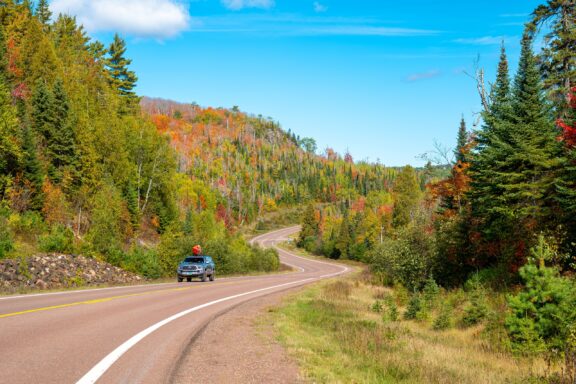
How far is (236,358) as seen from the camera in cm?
745

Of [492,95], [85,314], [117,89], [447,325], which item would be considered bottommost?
[447,325]

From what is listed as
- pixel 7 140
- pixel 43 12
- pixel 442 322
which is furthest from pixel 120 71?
pixel 442 322

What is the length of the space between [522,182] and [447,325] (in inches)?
382

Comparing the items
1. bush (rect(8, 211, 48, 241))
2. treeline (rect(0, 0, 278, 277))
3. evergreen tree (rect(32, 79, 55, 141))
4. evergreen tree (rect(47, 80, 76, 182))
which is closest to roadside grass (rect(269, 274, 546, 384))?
treeline (rect(0, 0, 278, 277))

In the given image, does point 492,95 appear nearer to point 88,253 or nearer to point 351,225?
point 88,253

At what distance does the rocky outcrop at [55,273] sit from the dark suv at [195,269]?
4.41 metres

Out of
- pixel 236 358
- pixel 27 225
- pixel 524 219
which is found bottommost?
pixel 236 358

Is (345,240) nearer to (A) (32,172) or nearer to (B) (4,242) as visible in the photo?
(A) (32,172)

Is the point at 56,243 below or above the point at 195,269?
above

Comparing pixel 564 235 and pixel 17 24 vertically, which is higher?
pixel 17 24

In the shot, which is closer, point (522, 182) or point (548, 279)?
point (548, 279)

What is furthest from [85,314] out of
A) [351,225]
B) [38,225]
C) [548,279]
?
[351,225]

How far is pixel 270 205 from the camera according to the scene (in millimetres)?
183250

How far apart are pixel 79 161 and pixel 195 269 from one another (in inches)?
852
